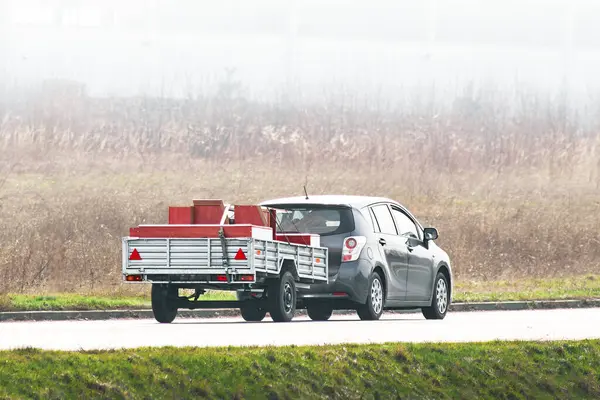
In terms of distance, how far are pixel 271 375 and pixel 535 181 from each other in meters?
49.3

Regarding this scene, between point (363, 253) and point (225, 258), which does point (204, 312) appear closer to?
point (363, 253)

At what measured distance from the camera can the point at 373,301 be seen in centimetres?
2070

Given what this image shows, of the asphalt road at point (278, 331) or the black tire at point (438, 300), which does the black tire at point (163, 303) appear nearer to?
the asphalt road at point (278, 331)

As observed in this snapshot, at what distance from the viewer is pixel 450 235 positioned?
144 feet

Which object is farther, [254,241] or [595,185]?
[595,185]

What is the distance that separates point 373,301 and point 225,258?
2.87 meters

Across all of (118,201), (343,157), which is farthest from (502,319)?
(343,157)

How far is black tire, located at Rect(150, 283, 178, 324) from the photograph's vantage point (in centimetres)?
2027

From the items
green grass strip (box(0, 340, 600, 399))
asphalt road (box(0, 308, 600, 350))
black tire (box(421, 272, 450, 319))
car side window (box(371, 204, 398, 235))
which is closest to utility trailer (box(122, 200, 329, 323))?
asphalt road (box(0, 308, 600, 350))

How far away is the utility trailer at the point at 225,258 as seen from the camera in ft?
61.9

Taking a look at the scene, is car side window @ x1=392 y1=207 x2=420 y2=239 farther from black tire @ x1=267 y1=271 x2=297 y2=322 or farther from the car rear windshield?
black tire @ x1=267 y1=271 x2=297 y2=322

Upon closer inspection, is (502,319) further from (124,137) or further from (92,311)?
(124,137)

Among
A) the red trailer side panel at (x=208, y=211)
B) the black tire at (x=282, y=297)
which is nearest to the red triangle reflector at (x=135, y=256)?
the red trailer side panel at (x=208, y=211)

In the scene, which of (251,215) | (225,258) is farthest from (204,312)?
(225,258)
